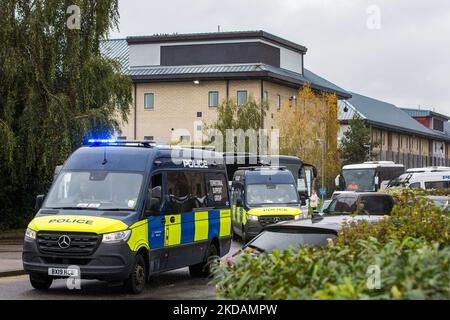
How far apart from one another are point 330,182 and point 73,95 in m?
45.8

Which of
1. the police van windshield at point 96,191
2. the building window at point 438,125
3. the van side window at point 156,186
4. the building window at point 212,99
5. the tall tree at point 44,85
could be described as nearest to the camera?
the police van windshield at point 96,191

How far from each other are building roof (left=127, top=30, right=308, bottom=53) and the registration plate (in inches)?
2239

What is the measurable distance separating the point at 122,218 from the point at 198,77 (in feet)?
184

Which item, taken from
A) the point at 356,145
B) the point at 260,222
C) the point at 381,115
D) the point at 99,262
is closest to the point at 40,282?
the point at 99,262

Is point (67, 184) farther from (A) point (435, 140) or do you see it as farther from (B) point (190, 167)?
(A) point (435, 140)

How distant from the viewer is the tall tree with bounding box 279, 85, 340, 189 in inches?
2500

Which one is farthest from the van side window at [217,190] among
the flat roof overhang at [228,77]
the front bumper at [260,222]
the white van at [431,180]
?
the flat roof overhang at [228,77]

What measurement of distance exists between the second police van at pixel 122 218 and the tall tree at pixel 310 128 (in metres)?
45.2

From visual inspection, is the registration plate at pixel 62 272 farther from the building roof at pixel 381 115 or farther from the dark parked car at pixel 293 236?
the building roof at pixel 381 115

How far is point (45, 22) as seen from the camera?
1185 inches

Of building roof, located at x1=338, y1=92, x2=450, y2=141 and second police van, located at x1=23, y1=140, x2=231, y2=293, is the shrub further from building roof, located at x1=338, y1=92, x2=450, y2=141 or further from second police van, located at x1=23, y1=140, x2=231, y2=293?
building roof, located at x1=338, y1=92, x2=450, y2=141

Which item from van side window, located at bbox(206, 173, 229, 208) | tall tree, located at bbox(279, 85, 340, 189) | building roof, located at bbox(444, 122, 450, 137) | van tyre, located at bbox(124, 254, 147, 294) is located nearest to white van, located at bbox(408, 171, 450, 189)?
tall tree, located at bbox(279, 85, 340, 189)

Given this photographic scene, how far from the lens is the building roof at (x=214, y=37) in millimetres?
70250

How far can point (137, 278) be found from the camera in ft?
48.1
